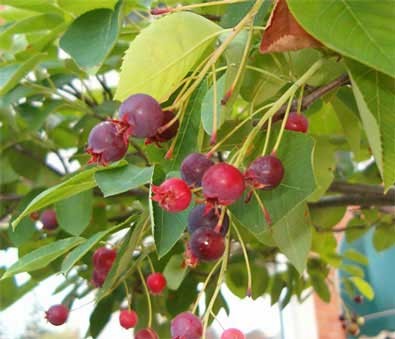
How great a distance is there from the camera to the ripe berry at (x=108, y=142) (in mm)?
345

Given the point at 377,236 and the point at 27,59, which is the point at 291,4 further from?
the point at 377,236

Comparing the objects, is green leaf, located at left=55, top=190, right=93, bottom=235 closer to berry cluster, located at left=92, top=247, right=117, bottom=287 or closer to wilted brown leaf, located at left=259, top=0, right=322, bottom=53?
berry cluster, located at left=92, top=247, right=117, bottom=287

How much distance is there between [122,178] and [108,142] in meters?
0.03

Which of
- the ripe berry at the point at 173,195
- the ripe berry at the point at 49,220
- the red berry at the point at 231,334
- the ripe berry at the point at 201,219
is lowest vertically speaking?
the ripe berry at the point at 49,220

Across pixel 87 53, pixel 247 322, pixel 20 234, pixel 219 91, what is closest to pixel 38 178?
pixel 20 234

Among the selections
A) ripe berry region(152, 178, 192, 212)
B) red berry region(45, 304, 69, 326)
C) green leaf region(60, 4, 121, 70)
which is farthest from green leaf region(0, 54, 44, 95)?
ripe berry region(152, 178, 192, 212)

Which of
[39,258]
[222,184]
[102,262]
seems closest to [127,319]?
[102,262]

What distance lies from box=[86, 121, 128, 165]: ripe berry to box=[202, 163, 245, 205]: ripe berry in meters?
0.05

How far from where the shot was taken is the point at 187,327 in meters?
0.37

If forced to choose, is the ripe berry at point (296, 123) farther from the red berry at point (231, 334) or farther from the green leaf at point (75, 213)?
the green leaf at point (75, 213)

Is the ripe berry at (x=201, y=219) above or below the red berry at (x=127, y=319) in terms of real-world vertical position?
above

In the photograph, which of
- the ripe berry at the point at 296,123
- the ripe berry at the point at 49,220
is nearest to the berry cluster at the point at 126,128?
the ripe berry at the point at 296,123

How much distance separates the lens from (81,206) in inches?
24.5

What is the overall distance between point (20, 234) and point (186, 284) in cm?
23
